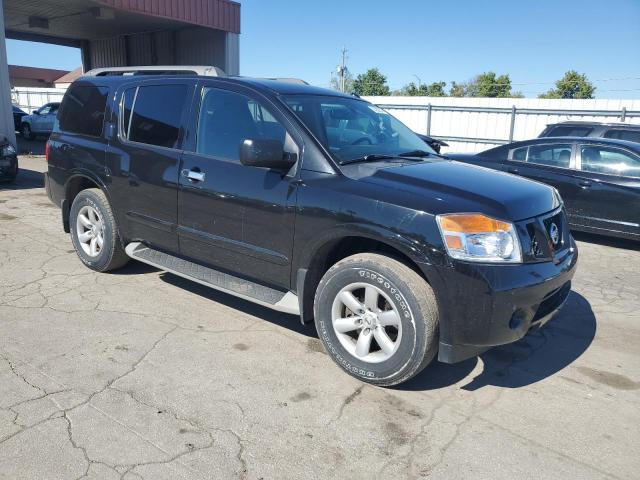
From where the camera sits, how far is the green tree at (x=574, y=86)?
52469 millimetres

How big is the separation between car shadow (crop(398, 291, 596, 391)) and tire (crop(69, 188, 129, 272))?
318 centimetres

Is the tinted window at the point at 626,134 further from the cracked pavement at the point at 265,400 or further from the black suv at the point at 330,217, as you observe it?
the black suv at the point at 330,217

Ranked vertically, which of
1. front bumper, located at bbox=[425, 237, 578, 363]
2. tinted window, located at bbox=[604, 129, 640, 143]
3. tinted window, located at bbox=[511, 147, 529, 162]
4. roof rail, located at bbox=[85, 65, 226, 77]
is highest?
roof rail, located at bbox=[85, 65, 226, 77]

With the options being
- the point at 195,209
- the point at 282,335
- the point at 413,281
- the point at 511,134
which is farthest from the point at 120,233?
the point at 511,134

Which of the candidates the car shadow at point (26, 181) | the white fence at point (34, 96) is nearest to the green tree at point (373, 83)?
the white fence at point (34, 96)

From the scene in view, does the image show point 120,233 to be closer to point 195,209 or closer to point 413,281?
point 195,209

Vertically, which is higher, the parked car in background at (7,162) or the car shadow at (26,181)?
the parked car in background at (7,162)

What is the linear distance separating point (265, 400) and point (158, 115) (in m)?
2.71

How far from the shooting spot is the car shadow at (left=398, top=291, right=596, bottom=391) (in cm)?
353

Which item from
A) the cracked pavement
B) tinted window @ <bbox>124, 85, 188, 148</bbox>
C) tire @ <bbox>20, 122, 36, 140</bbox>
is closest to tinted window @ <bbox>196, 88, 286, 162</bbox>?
tinted window @ <bbox>124, 85, 188, 148</bbox>

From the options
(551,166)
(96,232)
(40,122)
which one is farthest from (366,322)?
(40,122)

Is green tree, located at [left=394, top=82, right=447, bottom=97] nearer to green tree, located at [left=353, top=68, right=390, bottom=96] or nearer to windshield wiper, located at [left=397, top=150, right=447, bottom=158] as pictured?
green tree, located at [left=353, top=68, right=390, bottom=96]

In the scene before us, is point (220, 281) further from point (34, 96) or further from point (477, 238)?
point (34, 96)

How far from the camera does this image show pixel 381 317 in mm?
3277
